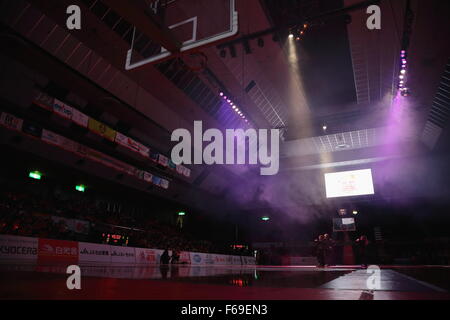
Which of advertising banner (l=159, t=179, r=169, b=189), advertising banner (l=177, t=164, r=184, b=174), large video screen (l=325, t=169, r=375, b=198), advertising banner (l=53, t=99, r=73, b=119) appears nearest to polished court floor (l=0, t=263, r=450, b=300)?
advertising banner (l=53, t=99, r=73, b=119)

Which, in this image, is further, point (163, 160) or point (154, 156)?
point (163, 160)

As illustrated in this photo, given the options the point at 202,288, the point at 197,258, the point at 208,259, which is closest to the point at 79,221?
the point at 197,258

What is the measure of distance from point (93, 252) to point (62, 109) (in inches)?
261

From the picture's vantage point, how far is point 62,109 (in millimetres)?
12898

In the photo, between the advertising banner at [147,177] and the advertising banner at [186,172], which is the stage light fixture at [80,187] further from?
the advertising banner at [186,172]

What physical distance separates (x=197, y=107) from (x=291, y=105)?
18.1ft

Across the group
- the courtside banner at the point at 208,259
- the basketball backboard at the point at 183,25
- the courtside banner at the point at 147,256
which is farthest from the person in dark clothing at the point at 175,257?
the basketball backboard at the point at 183,25

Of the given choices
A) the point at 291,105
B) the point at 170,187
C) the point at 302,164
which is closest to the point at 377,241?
the point at 302,164

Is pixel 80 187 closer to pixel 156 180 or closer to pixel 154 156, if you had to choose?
pixel 156 180

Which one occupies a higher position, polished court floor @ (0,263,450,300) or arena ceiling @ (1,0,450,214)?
arena ceiling @ (1,0,450,214)

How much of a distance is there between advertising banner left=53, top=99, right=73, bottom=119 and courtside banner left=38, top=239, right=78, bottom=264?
563 centimetres

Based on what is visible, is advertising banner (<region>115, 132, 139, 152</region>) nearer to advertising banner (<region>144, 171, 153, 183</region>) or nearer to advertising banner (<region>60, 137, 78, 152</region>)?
advertising banner (<region>60, 137, 78, 152</region>)

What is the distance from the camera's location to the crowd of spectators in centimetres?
1175
